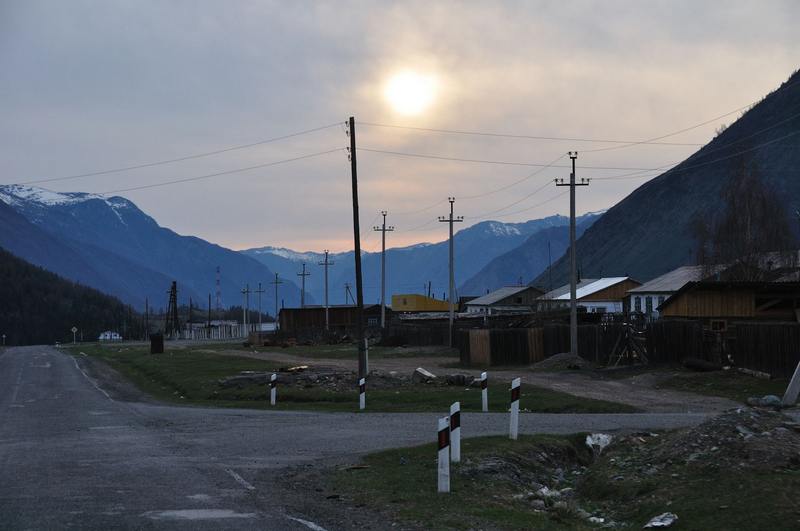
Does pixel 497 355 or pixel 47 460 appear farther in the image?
pixel 497 355

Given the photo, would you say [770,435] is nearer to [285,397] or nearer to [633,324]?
[285,397]

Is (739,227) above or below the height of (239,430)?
above

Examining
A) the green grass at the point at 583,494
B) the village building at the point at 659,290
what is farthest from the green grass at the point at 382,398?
the village building at the point at 659,290

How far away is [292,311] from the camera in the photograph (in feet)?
420

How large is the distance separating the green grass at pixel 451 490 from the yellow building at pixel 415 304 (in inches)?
5186

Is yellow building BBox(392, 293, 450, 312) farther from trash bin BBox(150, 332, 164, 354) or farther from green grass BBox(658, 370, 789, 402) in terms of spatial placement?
green grass BBox(658, 370, 789, 402)

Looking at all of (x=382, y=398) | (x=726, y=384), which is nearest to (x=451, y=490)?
(x=382, y=398)

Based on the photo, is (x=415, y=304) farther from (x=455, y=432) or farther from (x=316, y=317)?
(x=455, y=432)

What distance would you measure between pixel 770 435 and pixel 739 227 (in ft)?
207

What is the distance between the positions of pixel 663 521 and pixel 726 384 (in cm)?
2330

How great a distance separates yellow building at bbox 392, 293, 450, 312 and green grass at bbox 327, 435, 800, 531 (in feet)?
438

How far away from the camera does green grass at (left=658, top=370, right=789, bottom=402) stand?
97.9 ft

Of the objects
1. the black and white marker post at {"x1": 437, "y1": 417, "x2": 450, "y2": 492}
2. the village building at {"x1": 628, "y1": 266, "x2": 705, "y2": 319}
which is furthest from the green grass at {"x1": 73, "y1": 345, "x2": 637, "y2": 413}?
the village building at {"x1": 628, "y1": 266, "x2": 705, "y2": 319}

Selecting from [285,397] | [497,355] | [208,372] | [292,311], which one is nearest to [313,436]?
[285,397]
